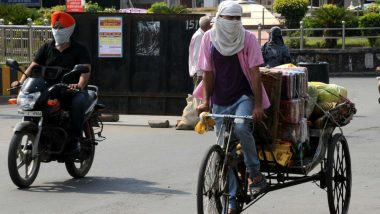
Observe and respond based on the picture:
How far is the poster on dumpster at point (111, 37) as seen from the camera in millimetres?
18062

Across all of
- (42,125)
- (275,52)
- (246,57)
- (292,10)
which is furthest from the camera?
(292,10)

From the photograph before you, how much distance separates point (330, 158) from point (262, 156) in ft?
2.09

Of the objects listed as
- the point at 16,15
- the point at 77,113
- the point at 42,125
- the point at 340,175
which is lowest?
the point at 340,175

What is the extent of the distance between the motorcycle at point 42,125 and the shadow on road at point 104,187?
0.21 metres

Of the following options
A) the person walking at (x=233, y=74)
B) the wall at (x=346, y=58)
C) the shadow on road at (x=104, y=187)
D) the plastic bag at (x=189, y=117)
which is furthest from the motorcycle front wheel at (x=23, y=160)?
the wall at (x=346, y=58)

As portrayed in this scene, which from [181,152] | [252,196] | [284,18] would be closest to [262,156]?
[252,196]

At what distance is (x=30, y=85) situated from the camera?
33.5 ft

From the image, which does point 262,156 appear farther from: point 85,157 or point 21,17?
point 21,17

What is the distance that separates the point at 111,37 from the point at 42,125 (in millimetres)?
7927

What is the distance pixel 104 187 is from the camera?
10.4 meters

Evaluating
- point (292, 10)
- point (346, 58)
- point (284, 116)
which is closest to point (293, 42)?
point (346, 58)

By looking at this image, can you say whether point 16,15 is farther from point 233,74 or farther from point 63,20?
point 233,74

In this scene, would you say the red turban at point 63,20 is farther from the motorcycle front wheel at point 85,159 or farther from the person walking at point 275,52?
the person walking at point 275,52

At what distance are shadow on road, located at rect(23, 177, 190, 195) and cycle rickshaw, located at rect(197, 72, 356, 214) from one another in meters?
2.01
